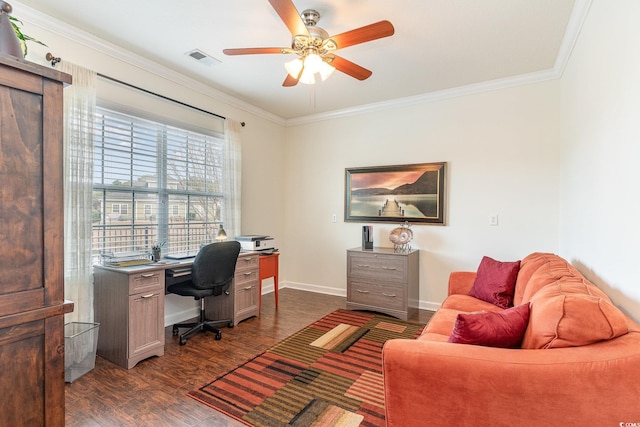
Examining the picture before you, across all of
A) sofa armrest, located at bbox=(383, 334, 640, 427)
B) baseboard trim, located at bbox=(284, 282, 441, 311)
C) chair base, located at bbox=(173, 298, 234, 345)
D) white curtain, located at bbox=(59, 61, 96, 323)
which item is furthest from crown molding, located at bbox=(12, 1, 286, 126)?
sofa armrest, located at bbox=(383, 334, 640, 427)

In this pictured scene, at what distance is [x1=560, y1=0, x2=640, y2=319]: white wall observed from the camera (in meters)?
1.41

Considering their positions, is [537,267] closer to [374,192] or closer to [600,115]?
[600,115]

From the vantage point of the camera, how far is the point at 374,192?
426cm

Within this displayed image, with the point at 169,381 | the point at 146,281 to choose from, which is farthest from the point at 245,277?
the point at 169,381

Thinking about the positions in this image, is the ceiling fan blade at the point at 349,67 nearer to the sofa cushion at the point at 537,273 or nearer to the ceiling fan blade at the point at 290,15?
the ceiling fan blade at the point at 290,15

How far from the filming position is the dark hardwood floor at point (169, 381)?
1.86 metres

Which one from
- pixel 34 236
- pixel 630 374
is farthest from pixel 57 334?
pixel 630 374

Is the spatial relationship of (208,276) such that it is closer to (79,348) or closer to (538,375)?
(79,348)

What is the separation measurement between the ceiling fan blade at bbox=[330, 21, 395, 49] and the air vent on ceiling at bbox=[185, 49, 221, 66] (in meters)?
1.47

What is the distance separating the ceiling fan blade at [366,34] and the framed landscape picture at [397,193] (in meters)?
2.17

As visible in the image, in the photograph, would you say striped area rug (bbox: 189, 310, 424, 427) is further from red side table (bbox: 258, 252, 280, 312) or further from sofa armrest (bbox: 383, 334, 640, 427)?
red side table (bbox: 258, 252, 280, 312)

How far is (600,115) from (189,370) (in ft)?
10.8

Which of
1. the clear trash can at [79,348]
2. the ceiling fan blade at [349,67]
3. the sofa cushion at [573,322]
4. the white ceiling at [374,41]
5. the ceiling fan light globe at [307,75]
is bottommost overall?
the clear trash can at [79,348]

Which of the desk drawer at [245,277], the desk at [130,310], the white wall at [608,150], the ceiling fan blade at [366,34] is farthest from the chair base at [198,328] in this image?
the white wall at [608,150]
